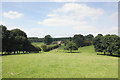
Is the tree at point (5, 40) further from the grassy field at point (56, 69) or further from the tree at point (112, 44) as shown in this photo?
the tree at point (112, 44)

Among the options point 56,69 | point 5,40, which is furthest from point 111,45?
point 5,40

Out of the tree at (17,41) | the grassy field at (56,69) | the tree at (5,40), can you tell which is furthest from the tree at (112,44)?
the tree at (5,40)

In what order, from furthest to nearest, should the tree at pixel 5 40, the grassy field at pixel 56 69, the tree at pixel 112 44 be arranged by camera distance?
the tree at pixel 112 44 < the tree at pixel 5 40 < the grassy field at pixel 56 69

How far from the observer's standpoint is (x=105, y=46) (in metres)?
49.7

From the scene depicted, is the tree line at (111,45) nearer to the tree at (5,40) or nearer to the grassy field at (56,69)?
the grassy field at (56,69)

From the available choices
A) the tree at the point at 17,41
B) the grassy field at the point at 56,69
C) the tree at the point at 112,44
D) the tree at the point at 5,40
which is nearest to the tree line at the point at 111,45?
the tree at the point at 112,44

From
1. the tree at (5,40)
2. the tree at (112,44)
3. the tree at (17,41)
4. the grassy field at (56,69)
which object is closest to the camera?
the grassy field at (56,69)

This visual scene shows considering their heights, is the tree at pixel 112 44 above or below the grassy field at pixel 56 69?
above

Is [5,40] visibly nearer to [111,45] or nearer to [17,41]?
[17,41]

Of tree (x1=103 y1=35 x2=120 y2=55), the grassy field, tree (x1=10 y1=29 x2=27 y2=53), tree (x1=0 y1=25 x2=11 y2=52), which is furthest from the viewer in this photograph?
tree (x1=103 y1=35 x2=120 y2=55)

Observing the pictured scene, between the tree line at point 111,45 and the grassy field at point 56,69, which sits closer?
the grassy field at point 56,69

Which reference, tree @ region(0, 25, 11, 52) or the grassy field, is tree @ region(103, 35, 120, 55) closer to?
the grassy field

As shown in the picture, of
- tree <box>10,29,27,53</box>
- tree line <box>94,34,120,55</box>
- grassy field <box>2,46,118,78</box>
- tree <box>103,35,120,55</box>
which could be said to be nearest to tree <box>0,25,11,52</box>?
tree <box>10,29,27,53</box>

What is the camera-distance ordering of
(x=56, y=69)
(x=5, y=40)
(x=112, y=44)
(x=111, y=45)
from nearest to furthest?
1. (x=56, y=69)
2. (x=5, y=40)
3. (x=112, y=44)
4. (x=111, y=45)
